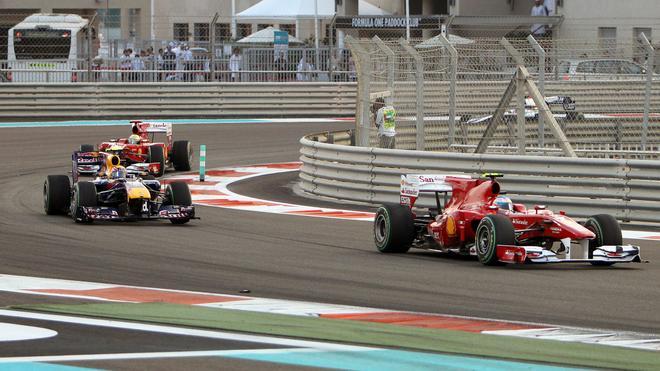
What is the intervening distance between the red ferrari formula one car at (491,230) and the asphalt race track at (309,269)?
0.14 m

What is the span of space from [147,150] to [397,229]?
970 cm

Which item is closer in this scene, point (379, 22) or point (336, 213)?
point (336, 213)

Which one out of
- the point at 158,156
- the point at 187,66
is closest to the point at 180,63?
the point at 187,66

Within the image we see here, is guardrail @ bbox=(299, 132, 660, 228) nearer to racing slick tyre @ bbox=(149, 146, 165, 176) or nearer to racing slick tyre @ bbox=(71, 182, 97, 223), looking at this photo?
racing slick tyre @ bbox=(71, 182, 97, 223)

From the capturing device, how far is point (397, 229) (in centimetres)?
1302

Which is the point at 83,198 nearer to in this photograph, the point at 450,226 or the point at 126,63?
the point at 450,226

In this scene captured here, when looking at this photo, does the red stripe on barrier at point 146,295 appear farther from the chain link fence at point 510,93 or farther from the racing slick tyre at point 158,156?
the racing slick tyre at point 158,156

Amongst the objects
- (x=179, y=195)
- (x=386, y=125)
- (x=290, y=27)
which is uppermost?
(x=290, y=27)

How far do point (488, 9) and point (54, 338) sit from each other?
4250cm

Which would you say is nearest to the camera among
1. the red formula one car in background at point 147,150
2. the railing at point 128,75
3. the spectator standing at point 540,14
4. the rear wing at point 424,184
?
the rear wing at point 424,184

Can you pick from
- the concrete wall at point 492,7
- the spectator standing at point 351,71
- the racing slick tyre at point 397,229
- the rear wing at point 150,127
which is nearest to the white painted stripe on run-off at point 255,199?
the rear wing at point 150,127

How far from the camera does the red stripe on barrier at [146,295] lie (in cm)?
992

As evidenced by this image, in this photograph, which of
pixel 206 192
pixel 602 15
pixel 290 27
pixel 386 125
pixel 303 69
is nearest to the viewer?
pixel 386 125

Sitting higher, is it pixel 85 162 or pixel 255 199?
pixel 85 162
